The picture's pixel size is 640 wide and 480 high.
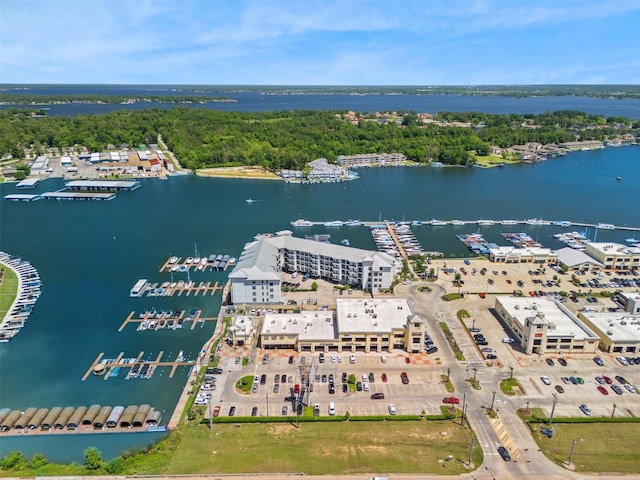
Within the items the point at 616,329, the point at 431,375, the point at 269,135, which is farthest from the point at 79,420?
the point at 269,135

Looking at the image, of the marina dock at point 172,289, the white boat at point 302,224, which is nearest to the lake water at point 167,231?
the marina dock at point 172,289

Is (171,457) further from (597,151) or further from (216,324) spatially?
(597,151)

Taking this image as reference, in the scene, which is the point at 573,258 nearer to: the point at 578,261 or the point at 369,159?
the point at 578,261

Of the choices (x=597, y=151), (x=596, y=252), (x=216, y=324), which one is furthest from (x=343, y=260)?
(x=597, y=151)

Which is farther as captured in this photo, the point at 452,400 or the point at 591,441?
the point at 452,400

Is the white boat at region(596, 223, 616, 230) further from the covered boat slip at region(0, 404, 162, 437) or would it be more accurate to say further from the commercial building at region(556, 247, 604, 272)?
the covered boat slip at region(0, 404, 162, 437)

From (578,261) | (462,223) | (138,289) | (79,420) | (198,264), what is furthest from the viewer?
(462,223)

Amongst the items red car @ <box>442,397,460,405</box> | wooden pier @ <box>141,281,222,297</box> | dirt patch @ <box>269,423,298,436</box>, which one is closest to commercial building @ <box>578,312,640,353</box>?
red car @ <box>442,397,460,405</box>
